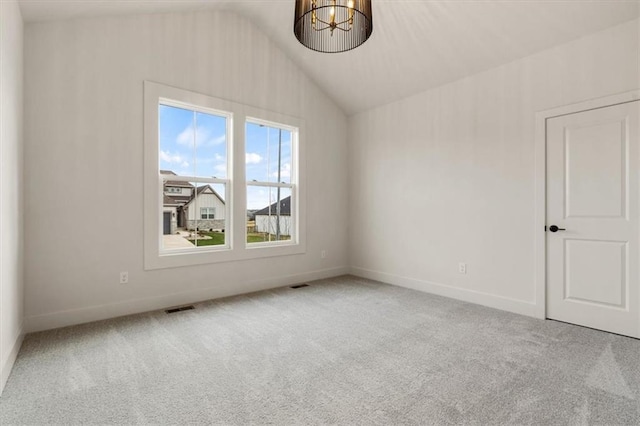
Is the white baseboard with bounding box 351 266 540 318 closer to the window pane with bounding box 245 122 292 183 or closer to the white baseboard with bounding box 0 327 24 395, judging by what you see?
the window pane with bounding box 245 122 292 183

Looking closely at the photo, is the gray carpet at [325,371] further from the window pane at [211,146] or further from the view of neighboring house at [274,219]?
the window pane at [211,146]

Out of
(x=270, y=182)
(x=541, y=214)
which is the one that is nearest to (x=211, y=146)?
A: (x=270, y=182)

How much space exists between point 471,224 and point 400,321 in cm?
149

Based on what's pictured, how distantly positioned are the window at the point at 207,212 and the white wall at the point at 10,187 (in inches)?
63.4

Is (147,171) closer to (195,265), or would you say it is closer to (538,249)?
(195,265)

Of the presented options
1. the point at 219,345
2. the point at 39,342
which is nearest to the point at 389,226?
the point at 219,345

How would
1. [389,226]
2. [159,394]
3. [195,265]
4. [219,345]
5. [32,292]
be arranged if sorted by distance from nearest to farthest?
[159,394] < [219,345] < [32,292] < [195,265] < [389,226]

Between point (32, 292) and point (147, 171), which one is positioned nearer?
point (32, 292)

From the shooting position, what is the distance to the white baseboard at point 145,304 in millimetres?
2846

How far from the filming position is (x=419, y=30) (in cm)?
340

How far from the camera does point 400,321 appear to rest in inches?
122

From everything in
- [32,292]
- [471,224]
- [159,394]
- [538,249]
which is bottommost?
[159,394]

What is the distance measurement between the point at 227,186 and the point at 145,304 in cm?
161

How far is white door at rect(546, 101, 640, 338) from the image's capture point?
8.91 feet
